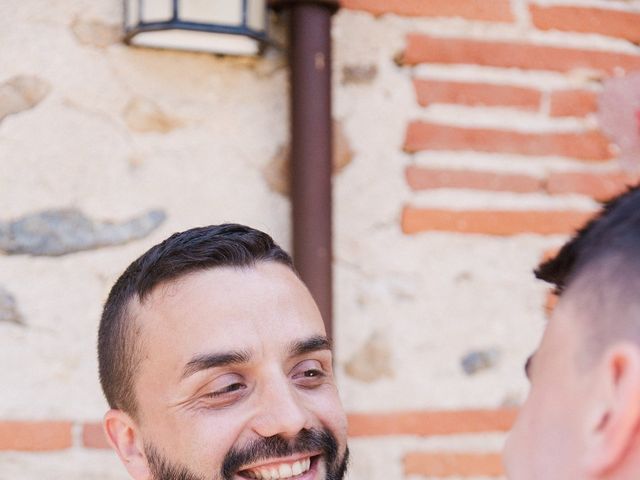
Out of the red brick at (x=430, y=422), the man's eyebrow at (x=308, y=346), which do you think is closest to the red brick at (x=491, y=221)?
the red brick at (x=430, y=422)

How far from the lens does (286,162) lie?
9.20 feet

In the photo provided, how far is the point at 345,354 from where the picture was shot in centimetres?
279

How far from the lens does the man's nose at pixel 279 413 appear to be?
72.1 inches

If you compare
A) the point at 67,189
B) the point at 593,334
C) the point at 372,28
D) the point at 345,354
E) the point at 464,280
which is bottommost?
the point at 345,354

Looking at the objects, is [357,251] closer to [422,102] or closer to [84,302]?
[422,102]

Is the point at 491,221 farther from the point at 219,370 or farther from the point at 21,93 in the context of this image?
the point at 21,93

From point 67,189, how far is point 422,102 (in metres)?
1.11

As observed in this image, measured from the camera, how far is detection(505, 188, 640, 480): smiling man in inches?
41.3

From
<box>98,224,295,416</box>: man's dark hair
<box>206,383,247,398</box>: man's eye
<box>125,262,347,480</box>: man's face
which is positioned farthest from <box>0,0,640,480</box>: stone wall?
<box>206,383,247,398</box>: man's eye

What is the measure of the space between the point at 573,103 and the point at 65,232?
1.66 metres

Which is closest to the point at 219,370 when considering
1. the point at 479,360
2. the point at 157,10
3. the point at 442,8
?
the point at 157,10

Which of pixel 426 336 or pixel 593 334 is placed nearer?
pixel 593 334

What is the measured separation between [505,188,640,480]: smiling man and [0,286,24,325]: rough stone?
1.70 m

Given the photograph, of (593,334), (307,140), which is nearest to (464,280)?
(307,140)
